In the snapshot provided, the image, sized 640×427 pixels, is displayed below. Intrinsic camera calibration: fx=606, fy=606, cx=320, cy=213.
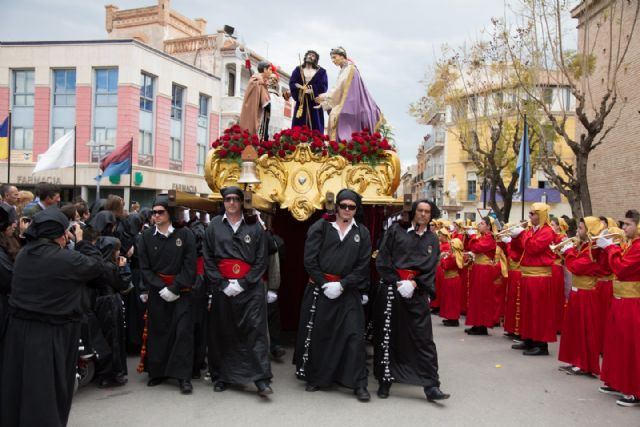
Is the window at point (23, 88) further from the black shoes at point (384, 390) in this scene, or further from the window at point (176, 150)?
the black shoes at point (384, 390)

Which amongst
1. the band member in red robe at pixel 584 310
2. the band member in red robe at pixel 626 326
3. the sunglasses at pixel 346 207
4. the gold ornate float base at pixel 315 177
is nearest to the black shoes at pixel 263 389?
the sunglasses at pixel 346 207

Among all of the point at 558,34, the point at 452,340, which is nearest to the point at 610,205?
the point at 558,34

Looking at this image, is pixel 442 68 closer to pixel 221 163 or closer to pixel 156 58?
pixel 156 58

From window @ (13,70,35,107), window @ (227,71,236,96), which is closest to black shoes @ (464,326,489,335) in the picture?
window @ (13,70,35,107)

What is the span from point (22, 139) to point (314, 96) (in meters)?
23.4

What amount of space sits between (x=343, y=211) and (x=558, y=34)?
1079cm

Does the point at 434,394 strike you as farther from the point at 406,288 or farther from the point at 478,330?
the point at 478,330

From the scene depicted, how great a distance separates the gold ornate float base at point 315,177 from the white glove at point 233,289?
5.53ft

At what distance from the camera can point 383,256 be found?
21.1 feet

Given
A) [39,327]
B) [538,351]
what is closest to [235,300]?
[39,327]

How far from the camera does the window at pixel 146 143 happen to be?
28.6 metres

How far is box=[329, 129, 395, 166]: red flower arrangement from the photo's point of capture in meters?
7.76

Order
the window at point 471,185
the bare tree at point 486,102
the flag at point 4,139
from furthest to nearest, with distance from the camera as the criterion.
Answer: the window at point 471,185 → the bare tree at point 486,102 → the flag at point 4,139

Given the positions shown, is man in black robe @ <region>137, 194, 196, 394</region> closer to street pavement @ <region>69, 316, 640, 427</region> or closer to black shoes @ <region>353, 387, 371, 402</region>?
street pavement @ <region>69, 316, 640, 427</region>
